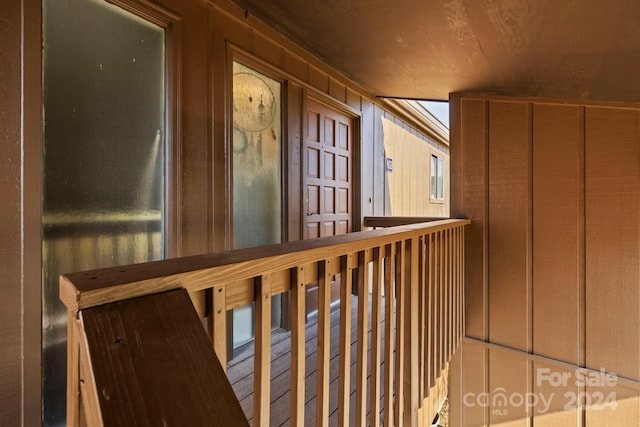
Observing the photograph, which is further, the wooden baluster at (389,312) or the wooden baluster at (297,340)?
the wooden baluster at (389,312)

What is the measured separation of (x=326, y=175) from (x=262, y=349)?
2.47 m

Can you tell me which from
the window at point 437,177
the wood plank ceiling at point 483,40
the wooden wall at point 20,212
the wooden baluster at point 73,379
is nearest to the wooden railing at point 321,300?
the wooden baluster at point 73,379

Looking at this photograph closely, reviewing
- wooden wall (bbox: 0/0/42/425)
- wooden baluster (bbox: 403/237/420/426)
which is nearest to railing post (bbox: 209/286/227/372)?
wooden baluster (bbox: 403/237/420/426)

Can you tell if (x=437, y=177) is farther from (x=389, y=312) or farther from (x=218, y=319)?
(x=218, y=319)

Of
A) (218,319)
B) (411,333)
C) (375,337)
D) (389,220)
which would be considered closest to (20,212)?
(218,319)

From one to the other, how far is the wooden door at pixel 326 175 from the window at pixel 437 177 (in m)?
3.01

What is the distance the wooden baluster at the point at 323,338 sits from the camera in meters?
0.98

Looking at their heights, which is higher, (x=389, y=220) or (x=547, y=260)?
(x=389, y=220)

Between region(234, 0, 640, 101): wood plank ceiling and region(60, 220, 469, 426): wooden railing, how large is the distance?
93cm

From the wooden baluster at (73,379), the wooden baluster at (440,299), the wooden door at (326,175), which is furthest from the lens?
the wooden door at (326,175)

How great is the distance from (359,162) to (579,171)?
1.92m

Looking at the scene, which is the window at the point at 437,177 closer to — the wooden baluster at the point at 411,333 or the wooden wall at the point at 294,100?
the wooden wall at the point at 294,100

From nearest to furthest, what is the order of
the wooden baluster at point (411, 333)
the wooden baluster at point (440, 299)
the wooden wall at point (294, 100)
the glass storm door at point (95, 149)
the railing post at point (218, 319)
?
the railing post at point (218, 319) < the glass storm door at point (95, 149) < the wooden baluster at point (411, 333) < the wooden baluster at point (440, 299) < the wooden wall at point (294, 100)

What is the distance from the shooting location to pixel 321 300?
0.98 meters
